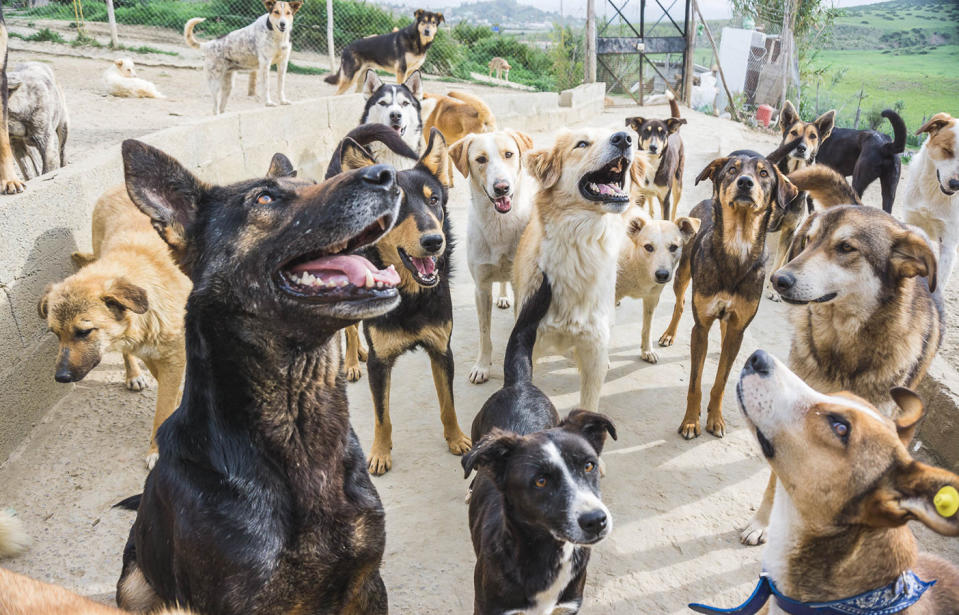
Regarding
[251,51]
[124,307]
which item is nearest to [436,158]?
[124,307]

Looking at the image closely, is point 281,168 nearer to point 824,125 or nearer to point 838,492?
point 838,492

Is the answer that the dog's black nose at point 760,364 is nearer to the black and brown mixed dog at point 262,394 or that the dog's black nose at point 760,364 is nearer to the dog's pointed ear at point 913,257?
the dog's pointed ear at point 913,257

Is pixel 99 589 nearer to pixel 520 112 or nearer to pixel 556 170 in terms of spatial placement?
pixel 556 170

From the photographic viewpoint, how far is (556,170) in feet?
13.1

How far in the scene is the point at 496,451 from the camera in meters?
2.49

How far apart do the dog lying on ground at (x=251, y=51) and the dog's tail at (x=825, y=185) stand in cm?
791

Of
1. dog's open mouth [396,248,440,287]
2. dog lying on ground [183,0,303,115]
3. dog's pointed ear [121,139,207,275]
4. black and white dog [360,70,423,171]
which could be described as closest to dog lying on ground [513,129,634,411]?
Result: dog's open mouth [396,248,440,287]

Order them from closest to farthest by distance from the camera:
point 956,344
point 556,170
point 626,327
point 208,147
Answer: point 556,170, point 956,344, point 626,327, point 208,147

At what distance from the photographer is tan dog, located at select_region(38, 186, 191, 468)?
3393 mm

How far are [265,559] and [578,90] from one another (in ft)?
51.0

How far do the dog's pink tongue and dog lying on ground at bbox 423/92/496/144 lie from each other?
7457 millimetres

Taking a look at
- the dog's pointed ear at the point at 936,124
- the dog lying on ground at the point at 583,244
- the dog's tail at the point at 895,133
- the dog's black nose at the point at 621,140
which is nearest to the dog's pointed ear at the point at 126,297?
the dog lying on ground at the point at 583,244

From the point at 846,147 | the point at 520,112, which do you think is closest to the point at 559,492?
the point at 846,147

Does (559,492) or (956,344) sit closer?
(559,492)
